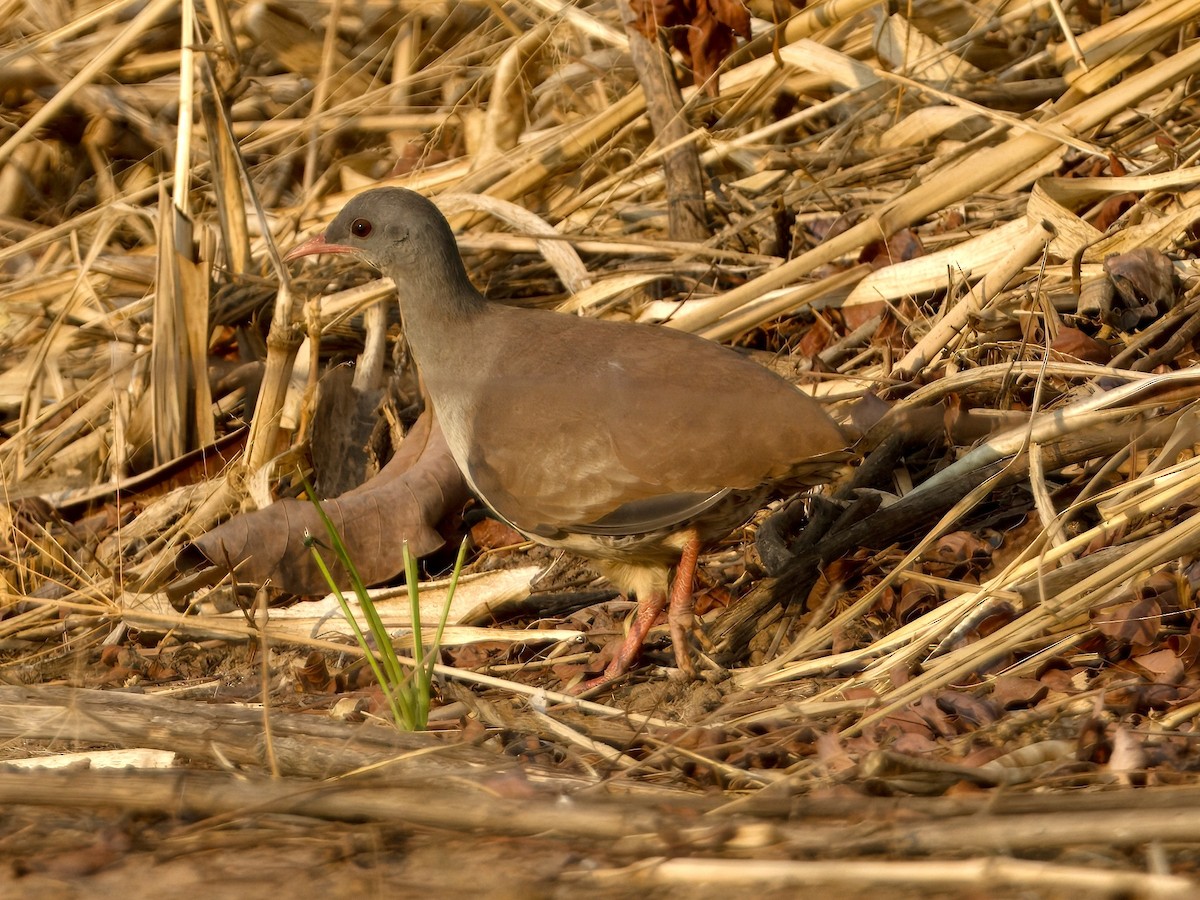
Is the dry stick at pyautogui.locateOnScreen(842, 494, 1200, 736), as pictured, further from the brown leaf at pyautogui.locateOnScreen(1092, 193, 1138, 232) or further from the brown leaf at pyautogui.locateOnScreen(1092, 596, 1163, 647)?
the brown leaf at pyautogui.locateOnScreen(1092, 193, 1138, 232)

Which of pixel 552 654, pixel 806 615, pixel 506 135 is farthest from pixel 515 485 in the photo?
pixel 506 135

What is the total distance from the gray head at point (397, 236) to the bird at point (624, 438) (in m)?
0.13

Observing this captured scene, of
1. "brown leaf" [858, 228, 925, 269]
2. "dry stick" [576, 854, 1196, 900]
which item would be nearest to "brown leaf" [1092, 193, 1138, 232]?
"brown leaf" [858, 228, 925, 269]

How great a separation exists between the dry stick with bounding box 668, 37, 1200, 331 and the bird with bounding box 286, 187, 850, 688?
83 centimetres

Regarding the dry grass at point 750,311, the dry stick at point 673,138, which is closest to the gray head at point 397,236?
the dry grass at point 750,311

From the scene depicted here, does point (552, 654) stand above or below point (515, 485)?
below

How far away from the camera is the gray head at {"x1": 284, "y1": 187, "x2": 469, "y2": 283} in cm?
403

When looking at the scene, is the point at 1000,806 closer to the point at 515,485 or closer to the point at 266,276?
the point at 515,485

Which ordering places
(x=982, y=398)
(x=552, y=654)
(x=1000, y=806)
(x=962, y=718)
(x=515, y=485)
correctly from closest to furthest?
(x=1000, y=806), (x=962, y=718), (x=515, y=485), (x=552, y=654), (x=982, y=398)

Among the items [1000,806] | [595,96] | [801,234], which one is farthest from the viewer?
[595,96]

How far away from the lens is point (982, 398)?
405 cm

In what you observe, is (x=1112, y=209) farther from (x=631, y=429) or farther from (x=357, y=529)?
(x=357, y=529)

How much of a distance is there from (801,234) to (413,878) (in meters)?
3.53

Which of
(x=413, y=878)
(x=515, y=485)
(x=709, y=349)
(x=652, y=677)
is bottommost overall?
(x=652, y=677)
